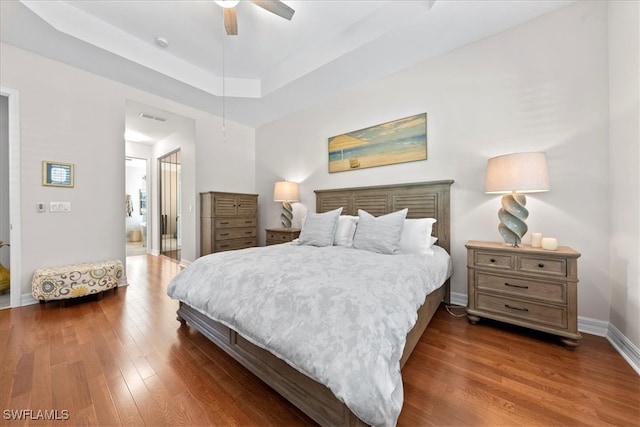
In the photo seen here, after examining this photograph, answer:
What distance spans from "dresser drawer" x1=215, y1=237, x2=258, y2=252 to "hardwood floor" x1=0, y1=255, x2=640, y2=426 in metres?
2.00

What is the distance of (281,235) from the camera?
3902mm

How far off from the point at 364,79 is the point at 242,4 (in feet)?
5.59

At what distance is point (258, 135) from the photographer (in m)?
5.12

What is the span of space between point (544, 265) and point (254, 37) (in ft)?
12.5

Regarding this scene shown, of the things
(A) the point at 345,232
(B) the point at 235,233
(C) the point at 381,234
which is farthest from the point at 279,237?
(C) the point at 381,234

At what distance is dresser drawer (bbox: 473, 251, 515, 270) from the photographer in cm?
207

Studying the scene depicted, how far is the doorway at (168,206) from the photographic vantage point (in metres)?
5.53

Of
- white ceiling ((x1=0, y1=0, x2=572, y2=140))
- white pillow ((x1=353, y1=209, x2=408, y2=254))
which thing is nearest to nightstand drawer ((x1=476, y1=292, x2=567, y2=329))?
white pillow ((x1=353, y1=209, x2=408, y2=254))

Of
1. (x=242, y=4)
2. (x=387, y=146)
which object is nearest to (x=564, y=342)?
(x=387, y=146)

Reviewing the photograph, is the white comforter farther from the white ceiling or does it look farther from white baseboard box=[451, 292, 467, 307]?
the white ceiling

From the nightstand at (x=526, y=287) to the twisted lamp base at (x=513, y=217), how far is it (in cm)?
12

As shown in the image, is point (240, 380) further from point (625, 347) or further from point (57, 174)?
point (57, 174)

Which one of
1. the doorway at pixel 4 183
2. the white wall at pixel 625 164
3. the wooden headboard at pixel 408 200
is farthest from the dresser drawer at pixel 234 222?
the white wall at pixel 625 164

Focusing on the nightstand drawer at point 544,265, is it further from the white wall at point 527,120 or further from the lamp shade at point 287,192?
the lamp shade at point 287,192
